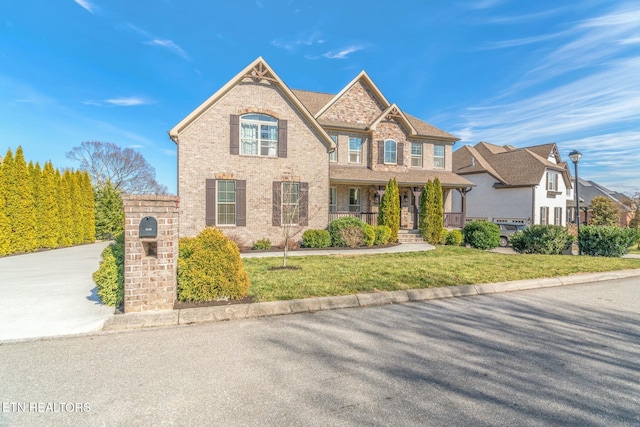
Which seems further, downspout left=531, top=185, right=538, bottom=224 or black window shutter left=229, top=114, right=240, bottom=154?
downspout left=531, top=185, right=538, bottom=224

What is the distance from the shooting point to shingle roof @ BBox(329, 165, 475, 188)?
16875 millimetres

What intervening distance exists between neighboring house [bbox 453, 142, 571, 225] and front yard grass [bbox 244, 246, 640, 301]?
53.0ft

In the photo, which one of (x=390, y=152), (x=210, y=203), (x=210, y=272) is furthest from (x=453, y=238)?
(x=210, y=272)

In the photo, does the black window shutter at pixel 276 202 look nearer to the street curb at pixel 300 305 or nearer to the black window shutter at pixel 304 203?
the black window shutter at pixel 304 203

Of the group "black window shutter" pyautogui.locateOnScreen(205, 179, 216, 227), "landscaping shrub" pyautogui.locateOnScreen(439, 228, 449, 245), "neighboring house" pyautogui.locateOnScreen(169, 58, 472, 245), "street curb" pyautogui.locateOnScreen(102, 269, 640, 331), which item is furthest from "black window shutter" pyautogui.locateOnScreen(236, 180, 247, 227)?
"landscaping shrub" pyautogui.locateOnScreen(439, 228, 449, 245)

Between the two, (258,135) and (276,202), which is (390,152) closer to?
(276,202)

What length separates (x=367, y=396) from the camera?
2.74 m

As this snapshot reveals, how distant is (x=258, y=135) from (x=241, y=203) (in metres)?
3.33

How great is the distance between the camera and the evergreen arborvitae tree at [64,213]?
1534cm

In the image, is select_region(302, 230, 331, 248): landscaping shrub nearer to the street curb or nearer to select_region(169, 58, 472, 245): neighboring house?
select_region(169, 58, 472, 245): neighboring house

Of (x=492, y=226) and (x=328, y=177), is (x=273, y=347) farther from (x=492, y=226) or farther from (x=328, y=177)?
(x=492, y=226)

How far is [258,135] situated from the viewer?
571 inches

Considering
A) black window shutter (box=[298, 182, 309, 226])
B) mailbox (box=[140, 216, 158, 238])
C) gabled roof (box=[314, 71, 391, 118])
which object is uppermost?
gabled roof (box=[314, 71, 391, 118])

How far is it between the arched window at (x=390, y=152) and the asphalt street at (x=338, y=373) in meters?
15.0
